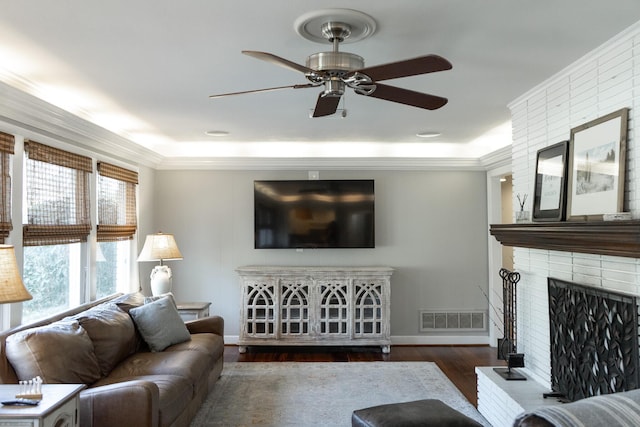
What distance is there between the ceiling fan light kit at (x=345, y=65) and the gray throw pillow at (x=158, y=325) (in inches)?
90.5

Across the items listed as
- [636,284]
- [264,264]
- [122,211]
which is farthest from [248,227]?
[636,284]

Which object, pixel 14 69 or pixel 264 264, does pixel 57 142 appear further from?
pixel 264 264

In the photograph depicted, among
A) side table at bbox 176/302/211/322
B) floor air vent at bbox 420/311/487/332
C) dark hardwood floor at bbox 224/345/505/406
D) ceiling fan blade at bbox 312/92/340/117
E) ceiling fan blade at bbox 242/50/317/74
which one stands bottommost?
dark hardwood floor at bbox 224/345/505/406

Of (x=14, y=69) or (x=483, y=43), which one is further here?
(x=14, y=69)

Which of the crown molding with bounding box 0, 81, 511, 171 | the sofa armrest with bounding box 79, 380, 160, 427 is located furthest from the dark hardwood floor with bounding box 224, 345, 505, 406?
the sofa armrest with bounding box 79, 380, 160, 427

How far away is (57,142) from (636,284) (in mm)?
3974

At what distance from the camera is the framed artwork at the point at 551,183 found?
9.45 ft

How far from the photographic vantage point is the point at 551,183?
3.02m

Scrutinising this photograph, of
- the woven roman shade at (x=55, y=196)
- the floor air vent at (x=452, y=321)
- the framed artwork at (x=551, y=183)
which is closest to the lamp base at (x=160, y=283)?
the woven roman shade at (x=55, y=196)

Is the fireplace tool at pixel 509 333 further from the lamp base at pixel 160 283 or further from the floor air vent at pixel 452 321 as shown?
the lamp base at pixel 160 283

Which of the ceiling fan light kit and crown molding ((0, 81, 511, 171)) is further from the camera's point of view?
crown molding ((0, 81, 511, 171))

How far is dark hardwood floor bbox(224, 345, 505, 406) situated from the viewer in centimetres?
494

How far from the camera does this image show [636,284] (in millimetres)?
2273

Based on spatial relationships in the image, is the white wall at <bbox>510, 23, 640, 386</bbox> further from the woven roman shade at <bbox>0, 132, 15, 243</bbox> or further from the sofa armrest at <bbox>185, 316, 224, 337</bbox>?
the woven roman shade at <bbox>0, 132, 15, 243</bbox>
